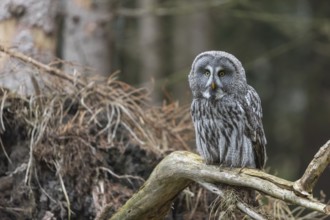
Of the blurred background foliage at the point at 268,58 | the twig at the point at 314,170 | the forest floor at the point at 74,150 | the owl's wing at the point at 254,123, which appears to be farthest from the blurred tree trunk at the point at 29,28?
the blurred background foliage at the point at 268,58

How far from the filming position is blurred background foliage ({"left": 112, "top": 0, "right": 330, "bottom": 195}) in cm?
1163

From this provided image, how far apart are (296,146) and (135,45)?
14.7ft

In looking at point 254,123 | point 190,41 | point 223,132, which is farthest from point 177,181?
point 190,41

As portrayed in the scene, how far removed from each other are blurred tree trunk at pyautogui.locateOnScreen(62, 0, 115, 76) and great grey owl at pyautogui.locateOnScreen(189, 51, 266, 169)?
3.01 meters

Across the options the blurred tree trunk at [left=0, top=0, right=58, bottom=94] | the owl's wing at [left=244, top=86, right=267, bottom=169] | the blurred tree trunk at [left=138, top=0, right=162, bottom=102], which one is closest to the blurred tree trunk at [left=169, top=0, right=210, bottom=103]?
the blurred tree trunk at [left=138, top=0, right=162, bottom=102]

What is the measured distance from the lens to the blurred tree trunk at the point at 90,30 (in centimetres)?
808

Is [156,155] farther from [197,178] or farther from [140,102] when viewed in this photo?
[197,178]

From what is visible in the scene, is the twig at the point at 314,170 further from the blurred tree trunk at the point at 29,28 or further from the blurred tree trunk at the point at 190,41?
the blurred tree trunk at the point at 190,41

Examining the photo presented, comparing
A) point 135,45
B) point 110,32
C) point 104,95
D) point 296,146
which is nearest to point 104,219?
point 104,95

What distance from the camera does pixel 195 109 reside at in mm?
5164

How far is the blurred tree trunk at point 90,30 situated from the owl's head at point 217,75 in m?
3.01

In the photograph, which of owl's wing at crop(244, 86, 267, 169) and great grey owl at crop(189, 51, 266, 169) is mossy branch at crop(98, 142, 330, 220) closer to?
great grey owl at crop(189, 51, 266, 169)

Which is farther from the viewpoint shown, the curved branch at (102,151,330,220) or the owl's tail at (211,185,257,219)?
the owl's tail at (211,185,257,219)

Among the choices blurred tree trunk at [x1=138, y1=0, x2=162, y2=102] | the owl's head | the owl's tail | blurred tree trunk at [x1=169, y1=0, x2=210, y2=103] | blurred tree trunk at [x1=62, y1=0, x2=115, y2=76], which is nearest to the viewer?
the owl's tail
